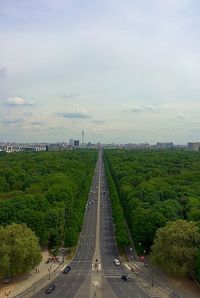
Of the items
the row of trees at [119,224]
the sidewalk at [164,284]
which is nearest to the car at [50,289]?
the sidewalk at [164,284]

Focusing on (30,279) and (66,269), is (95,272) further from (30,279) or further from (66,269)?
(30,279)

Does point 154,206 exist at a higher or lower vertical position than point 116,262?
higher

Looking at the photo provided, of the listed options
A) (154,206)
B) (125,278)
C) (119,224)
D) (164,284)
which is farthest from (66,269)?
(154,206)

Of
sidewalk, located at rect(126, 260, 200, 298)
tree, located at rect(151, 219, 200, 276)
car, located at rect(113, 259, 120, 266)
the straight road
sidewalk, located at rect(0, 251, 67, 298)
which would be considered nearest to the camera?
sidewalk, located at rect(126, 260, 200, 298)

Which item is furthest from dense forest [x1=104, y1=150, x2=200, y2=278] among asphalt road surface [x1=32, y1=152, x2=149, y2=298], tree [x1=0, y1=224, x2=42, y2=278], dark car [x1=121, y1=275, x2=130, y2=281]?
tree [x1=0, y1=224, x2=42, y2=278]

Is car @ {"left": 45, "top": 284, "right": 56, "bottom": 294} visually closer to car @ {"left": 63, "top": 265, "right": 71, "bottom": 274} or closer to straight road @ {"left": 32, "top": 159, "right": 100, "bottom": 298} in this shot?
straight road @ {"left": 32, "top": 159, "right": 100, "bottom": 298}

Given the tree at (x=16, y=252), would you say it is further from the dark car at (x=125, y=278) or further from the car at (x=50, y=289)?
the dark car at (x=125, y=278)
